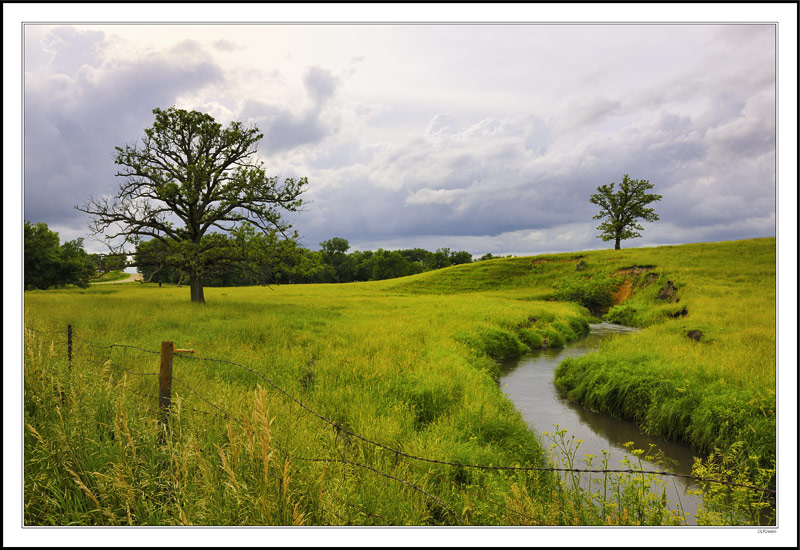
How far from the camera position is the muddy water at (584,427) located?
238 inches

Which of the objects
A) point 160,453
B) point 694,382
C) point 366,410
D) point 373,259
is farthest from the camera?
point 373,259

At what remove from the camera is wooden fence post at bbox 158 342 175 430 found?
434 centimetres

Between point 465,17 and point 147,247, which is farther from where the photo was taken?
point 147,247

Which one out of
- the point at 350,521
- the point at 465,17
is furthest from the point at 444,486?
the point at 465,17

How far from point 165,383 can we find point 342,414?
9.61 ft

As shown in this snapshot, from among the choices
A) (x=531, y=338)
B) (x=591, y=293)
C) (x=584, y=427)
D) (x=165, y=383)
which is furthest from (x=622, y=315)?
(x=165, y=383)

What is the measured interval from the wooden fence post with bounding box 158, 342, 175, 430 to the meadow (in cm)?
21

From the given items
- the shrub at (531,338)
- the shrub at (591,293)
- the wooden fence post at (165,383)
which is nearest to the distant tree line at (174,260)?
the shrub at (531,338)

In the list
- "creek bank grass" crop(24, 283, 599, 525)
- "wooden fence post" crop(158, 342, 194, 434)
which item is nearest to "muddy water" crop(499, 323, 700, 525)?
"creek bank grass" crop(24, 283, 599, 525)

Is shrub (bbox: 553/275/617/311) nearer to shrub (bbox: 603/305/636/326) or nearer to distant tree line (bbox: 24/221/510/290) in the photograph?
shrub (bbox: 603/305/636/326)

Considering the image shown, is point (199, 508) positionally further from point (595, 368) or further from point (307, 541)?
point (595, 368)

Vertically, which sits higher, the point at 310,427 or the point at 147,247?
the point at 147,247

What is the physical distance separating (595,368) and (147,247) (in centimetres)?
2199

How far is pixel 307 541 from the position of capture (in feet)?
8.73
